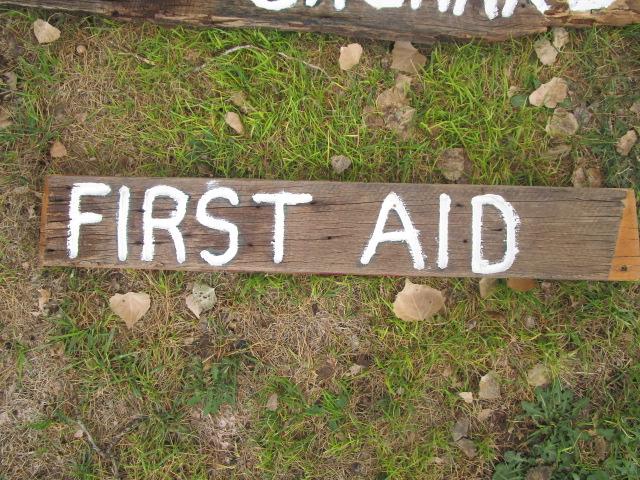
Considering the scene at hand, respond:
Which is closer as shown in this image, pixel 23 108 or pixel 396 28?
pixel 396 28

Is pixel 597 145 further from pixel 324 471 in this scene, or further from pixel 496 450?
pixel 324 471

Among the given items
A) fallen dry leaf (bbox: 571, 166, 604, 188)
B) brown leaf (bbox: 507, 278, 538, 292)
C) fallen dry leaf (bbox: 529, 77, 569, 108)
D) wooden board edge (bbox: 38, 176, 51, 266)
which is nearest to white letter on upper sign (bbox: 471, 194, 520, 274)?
brown leaf (bbox: 507, 278, 538, 292)

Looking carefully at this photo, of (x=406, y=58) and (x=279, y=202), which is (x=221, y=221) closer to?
(x=279, y=202)

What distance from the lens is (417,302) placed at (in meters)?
2.09

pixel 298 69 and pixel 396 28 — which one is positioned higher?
pixel 396 28

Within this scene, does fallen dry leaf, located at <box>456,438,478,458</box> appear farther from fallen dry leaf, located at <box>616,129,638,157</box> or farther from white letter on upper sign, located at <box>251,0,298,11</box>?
white letter on upper sign, located at <box>251,0,298,11</box>

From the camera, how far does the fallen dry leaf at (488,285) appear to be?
2117 millimetres

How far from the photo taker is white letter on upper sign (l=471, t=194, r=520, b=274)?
195 centimetres

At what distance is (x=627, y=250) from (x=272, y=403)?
1483 millimetres

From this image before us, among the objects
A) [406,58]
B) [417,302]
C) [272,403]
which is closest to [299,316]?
[272,403]

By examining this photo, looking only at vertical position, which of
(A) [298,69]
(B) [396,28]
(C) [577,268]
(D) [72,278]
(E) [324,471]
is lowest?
(E) [324,471]

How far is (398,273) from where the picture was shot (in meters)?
1.97

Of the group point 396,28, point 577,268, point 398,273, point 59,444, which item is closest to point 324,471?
point 398,273

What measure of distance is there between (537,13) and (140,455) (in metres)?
2.30
